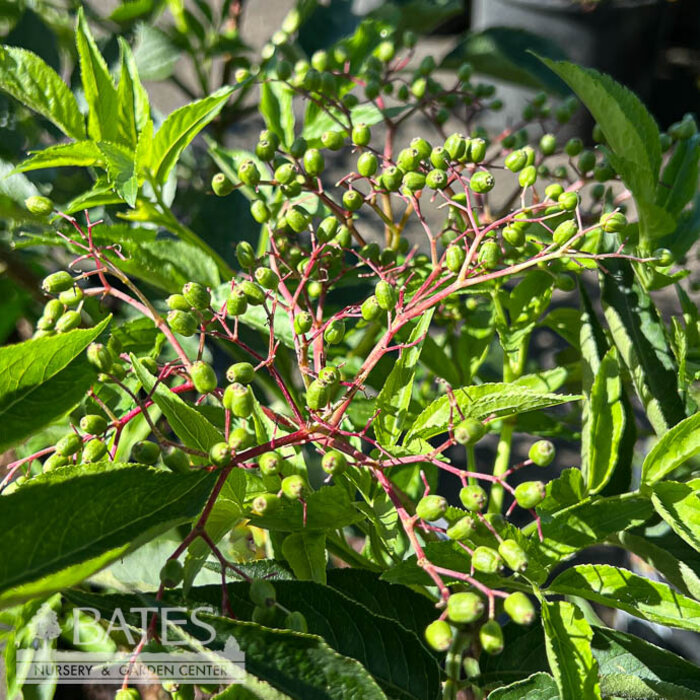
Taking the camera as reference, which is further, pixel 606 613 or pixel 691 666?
pixel 606 613

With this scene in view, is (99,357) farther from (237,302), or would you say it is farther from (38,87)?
(38,87)

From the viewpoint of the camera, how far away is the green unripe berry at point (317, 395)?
402 mm

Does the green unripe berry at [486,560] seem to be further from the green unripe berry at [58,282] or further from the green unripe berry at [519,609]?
the green unripe berry at [58,282]

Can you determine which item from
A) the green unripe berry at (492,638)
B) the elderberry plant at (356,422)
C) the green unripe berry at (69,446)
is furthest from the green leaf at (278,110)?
the green unripe berry at (492,638)

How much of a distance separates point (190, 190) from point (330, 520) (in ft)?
2.16

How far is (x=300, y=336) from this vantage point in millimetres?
479

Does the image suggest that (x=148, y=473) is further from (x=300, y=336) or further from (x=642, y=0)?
(x=642, y=0)

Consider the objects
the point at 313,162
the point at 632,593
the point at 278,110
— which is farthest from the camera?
the point at 278,110

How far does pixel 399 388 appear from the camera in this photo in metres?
0.47

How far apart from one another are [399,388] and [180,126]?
230mm

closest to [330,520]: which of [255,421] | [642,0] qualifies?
[255,421]

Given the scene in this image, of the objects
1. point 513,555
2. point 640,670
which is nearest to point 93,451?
point 513,555

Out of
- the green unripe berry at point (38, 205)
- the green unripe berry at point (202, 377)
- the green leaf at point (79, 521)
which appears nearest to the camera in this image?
the green leaf at point (79, 521)

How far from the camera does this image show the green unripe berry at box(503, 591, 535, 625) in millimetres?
366
